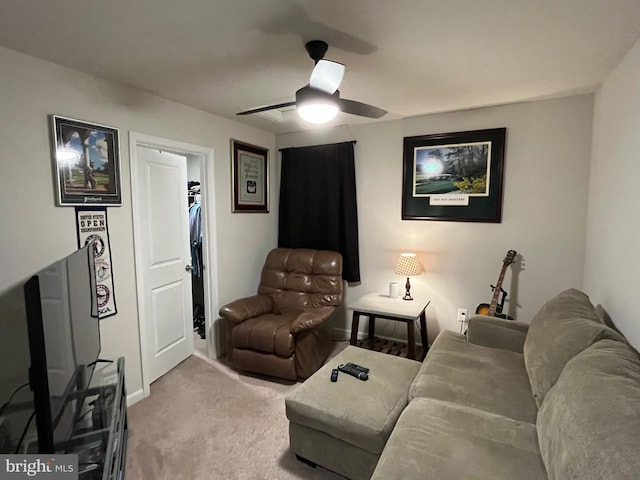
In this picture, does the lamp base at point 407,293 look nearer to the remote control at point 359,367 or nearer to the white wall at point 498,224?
the white wall at point 498,224

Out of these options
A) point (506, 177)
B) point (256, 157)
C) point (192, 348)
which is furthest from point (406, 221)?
point (192, 348)

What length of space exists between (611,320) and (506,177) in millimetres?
1426

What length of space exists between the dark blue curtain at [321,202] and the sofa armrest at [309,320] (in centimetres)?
79

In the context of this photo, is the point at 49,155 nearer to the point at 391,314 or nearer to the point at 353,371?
the point at 353,371

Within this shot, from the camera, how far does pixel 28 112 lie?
189 centimetres

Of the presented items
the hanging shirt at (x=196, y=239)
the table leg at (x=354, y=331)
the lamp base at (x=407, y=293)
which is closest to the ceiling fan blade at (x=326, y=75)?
the table leg at (x=354, y=331)

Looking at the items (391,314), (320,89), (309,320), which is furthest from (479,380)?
(320,89)

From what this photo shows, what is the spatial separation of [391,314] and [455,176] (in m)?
1.44

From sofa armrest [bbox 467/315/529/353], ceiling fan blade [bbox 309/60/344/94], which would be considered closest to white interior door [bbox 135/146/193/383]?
ceiling fan blade [bbox 309/60/344/94]

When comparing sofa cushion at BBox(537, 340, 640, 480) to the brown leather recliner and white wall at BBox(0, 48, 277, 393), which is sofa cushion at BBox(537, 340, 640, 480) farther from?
white wall at BBox(0, 48, 277, 393)

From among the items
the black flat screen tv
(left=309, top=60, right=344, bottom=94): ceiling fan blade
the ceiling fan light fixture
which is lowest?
the black flat screen tv

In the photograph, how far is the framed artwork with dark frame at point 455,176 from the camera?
9.72ft

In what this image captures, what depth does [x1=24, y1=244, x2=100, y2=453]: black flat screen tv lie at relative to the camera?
41.7 inches

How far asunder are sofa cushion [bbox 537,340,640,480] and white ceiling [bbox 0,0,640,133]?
4.96 ft
